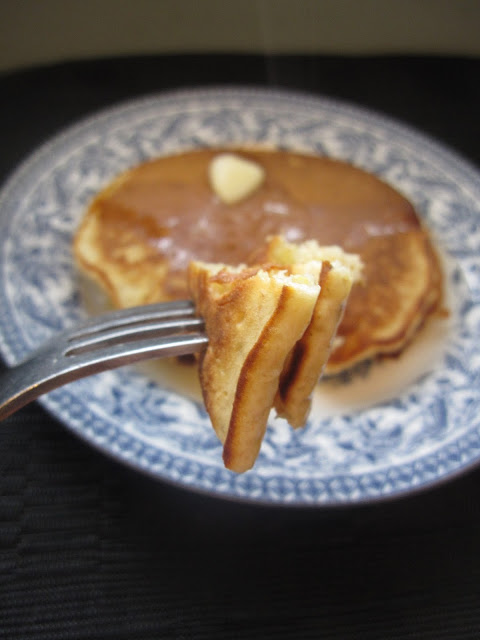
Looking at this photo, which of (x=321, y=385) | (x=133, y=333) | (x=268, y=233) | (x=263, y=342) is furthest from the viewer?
(x=268, y=233)

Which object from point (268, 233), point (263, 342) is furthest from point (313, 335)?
point (268, 233)

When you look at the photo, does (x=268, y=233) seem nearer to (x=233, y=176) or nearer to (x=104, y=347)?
(x=233, y=176)

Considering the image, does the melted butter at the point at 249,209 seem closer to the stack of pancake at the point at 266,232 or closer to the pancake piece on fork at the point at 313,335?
the stack of pancake at the point at 266,232

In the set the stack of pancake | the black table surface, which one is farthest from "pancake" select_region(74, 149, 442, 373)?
the black table surface

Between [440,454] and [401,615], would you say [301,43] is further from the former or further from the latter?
[401,615]

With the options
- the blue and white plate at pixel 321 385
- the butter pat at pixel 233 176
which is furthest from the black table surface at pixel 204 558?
the butter pat at pixel 233 176
